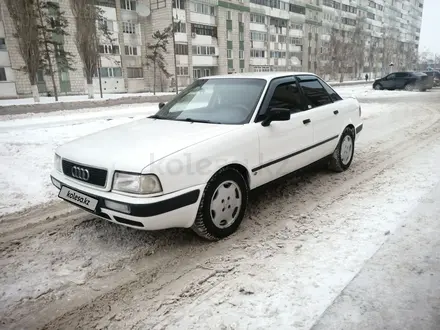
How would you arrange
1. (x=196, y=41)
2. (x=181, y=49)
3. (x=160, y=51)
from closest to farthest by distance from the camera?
(x=160, y=51) < (x=181, y=49) < (x=196, y=41)

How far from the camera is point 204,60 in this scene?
39438 mm

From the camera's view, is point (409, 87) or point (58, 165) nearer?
point (58, 165)

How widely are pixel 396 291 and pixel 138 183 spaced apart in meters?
2.06

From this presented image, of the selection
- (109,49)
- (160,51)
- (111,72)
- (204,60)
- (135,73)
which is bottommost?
(135,73)

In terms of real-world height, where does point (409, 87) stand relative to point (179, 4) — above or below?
below

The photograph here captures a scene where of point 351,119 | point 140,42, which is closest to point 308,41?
point 140,42

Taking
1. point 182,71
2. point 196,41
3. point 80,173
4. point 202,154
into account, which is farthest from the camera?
point 196,41

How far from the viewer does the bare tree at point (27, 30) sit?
20.1m

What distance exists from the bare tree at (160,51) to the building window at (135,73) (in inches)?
55.5

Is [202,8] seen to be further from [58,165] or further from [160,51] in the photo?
[58,165]

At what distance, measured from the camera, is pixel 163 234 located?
3.33 metres

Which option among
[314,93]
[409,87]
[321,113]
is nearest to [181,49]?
[409,87]

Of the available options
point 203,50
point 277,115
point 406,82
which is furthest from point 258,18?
point 277,115

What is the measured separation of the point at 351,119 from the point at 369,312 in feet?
11.9
